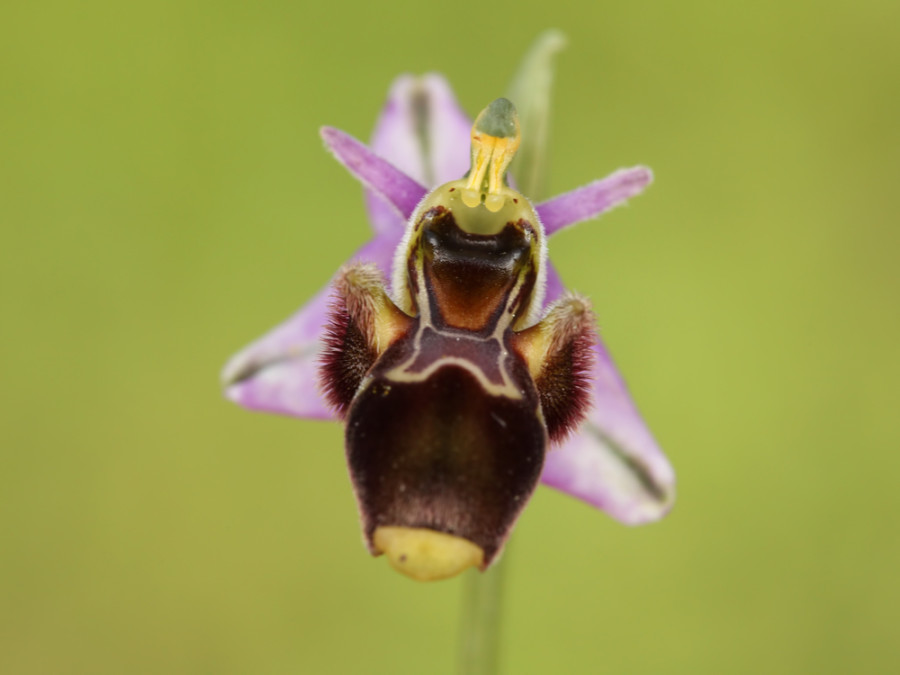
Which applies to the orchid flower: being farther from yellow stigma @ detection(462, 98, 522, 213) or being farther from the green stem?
the green stem

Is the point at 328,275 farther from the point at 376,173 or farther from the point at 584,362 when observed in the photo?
the point at 584,362

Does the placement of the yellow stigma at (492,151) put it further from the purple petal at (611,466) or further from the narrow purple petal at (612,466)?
the narrow purple petal at (612,466)

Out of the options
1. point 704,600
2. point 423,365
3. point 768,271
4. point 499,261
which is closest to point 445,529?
point 423,365

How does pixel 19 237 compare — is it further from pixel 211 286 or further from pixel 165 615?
pixel 165 615

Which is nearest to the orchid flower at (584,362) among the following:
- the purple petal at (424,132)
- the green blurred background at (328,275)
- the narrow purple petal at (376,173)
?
the narrow purple petal at (376,173)

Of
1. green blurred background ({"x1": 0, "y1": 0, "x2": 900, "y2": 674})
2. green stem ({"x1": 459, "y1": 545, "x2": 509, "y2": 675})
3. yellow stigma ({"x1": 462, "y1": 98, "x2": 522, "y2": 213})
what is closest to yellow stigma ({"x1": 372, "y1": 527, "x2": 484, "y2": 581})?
green stem ({"x1": 459, "y1": 545, "x2": 509, "y2": 675})
